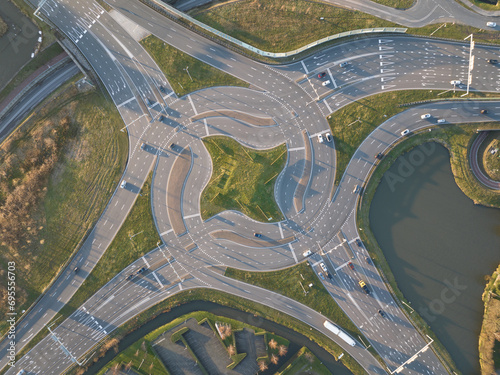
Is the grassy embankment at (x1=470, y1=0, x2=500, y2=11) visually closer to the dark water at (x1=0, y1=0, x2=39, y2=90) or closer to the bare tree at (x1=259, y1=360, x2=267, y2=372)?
the bare tree at (x1=259, y1=360, x2=267, y2=372)

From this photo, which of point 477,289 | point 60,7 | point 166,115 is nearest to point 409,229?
point 477,289

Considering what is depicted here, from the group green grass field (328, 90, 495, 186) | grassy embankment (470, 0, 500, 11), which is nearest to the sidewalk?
green grass field (328, 90, 495, 186)

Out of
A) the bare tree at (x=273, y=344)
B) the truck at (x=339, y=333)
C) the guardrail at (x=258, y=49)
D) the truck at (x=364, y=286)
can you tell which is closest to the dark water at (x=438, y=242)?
the truck at (x=364, y=286)

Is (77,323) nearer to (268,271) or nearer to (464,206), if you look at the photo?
(268,271)

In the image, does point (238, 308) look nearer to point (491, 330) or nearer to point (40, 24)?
point (491, 330)

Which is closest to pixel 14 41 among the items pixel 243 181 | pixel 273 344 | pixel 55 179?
pixel 55 179
